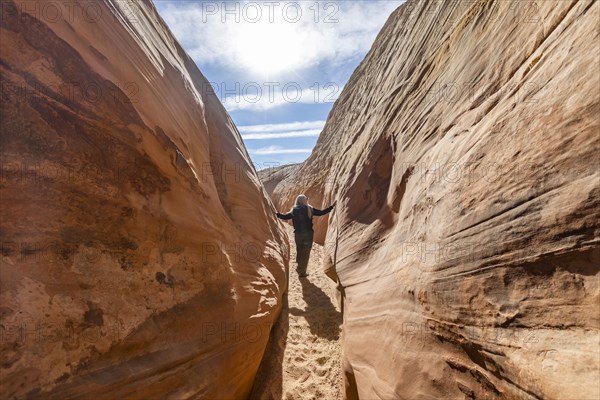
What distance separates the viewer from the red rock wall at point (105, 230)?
2.03 m

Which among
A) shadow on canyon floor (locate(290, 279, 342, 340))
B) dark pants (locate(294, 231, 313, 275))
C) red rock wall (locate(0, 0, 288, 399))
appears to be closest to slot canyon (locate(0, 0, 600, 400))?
red rock wall (locate(0, 0, 288, 399))

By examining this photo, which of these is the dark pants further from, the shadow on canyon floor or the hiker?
the shadow on canyon floor

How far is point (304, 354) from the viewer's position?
419 centimetres

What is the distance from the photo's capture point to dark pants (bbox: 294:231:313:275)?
7352 mm

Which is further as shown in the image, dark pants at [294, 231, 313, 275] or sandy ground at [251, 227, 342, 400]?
dark pants at [294, 231, 313, 275]

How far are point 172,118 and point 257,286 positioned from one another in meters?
2.47

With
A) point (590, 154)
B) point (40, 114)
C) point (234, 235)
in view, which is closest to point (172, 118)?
point (40, 114)

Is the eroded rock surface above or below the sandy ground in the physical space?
above

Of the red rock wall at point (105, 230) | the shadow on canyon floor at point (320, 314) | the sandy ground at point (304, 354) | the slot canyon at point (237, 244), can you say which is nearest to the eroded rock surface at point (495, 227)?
the slot canyon at point (237, 244)

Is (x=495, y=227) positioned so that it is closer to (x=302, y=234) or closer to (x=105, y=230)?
(x=105, y=230)

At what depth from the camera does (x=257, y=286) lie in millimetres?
3957

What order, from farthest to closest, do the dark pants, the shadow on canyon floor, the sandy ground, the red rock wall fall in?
the dark pants, the shadow on canyon floor, the sandy ground, the red rock wall

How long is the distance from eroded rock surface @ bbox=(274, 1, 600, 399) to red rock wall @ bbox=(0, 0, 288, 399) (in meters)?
1.94

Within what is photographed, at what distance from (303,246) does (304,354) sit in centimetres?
341
